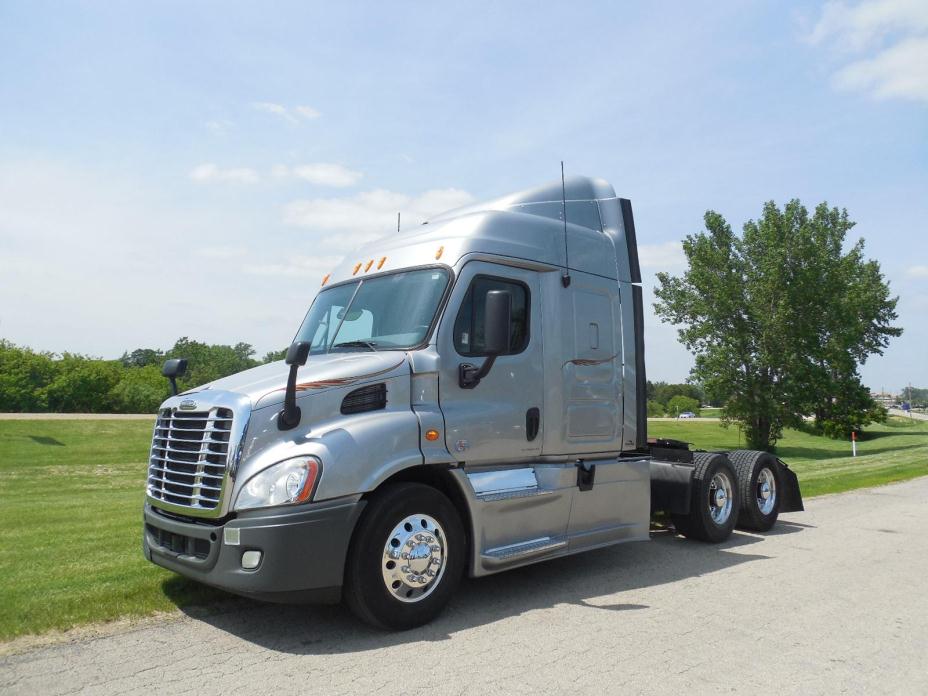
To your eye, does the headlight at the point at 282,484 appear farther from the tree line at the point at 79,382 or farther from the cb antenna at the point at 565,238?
the tree line at the point at 79,382

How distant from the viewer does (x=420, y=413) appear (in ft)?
17.7

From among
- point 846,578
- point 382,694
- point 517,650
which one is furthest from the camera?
point 846,578

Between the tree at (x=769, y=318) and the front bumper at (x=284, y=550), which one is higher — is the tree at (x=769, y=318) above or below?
above

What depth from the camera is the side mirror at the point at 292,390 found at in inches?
190

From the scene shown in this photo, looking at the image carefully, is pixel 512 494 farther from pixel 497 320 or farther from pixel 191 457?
pixel 191 457

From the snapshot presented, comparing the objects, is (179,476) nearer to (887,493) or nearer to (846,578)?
(846,578)

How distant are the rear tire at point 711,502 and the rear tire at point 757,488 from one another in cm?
20

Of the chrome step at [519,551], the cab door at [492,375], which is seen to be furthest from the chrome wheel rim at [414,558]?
the cab door at [492,375]

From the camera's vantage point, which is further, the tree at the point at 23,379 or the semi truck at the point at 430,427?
the tree at the point at 23,379

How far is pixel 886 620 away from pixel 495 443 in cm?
317

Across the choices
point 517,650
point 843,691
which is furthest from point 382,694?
point 843,691

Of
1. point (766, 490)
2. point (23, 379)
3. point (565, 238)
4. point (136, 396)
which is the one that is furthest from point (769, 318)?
point (23, 379)

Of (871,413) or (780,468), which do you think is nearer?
(780,468)

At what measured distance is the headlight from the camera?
4730mm
